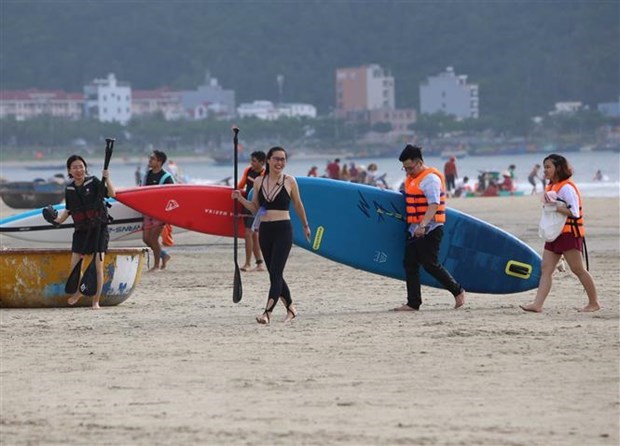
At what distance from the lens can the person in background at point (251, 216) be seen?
13.6 meters

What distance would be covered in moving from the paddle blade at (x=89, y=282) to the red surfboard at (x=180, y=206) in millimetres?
4023

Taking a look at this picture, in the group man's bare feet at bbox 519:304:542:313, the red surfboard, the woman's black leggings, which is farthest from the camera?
the red surfboard

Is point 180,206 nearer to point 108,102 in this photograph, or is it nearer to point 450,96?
point 108,102

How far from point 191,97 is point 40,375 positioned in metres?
180

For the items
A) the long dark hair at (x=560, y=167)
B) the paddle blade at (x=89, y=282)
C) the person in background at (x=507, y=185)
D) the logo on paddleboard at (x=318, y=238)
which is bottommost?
the person in background at (x=507, y=185)

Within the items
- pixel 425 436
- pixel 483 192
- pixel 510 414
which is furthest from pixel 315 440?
pixel 483 192

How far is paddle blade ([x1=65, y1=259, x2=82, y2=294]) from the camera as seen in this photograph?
1055 cm

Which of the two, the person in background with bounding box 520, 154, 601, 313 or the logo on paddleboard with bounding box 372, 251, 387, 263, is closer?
the person in background with bounding box 520, 154, 601, 313

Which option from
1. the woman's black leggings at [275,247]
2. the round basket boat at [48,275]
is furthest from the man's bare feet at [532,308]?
the round basket boat at [48,275]

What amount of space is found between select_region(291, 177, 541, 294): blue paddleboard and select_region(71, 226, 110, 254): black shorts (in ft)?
5.81

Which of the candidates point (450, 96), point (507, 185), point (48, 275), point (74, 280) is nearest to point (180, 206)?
point (48, 275)

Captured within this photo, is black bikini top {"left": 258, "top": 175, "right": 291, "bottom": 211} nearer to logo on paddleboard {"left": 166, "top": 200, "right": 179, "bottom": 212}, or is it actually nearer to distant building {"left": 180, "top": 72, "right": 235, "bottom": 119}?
logo on paddleboard {"left": 166, "top": 200, "right": 179, "bottom": 212}

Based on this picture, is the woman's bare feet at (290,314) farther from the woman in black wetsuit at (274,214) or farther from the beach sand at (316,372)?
the woman in black wetsuit at (274,214)

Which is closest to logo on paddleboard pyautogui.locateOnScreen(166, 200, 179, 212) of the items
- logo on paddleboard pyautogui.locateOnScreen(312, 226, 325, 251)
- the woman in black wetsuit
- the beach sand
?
the beach sand
